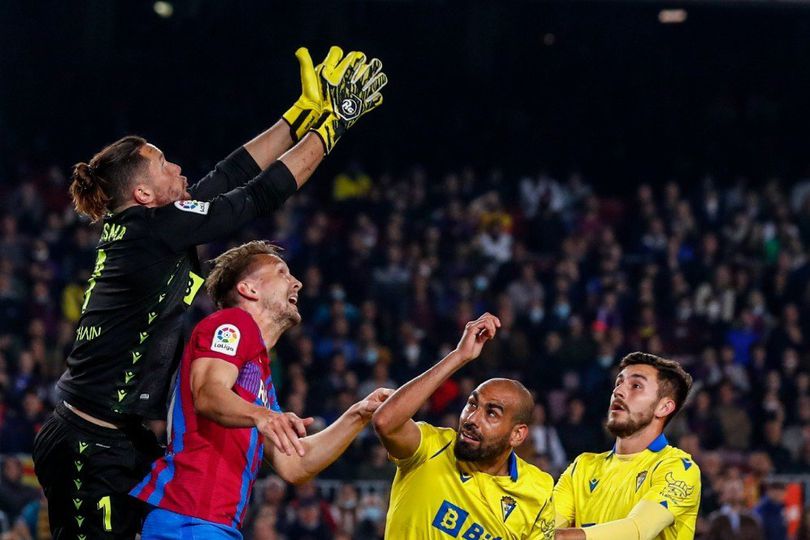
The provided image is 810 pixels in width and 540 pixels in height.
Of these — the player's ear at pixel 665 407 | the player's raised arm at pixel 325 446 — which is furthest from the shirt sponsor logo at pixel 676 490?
the player's raised arm at pixel 325 446

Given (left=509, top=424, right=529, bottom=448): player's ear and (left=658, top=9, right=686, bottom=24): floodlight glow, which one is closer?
(left=509, top=424, right=529, bottom=448): player's ear

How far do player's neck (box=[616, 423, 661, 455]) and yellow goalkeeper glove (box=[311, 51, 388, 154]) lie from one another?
6.78ft

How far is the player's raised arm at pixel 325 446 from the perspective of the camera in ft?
17.8

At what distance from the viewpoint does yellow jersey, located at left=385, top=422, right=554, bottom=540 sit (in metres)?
5.78

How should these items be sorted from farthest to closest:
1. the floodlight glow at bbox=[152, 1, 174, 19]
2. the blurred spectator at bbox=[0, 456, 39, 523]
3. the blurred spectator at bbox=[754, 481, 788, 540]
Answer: the floodlight glow at bbox=[152, 1, 174, 19]
the blurred spectator at bbox=[754, 481, 788, 540]
the blurred spectator at bbox=[0, 456, 39, 523]

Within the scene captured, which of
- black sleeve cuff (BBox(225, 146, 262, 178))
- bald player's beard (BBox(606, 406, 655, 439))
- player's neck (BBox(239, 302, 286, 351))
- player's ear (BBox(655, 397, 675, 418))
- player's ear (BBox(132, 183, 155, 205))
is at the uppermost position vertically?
black sleeve cuff (BBox(225, 146, 262, 178))

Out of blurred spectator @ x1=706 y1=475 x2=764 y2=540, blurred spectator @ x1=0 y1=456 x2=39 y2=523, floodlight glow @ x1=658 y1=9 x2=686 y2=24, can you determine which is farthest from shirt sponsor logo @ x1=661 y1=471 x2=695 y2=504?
floodlight glow @ x1=658 y1=9 x2=686 y2=24

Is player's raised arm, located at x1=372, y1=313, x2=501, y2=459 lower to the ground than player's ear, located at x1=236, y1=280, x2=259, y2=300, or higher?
lower

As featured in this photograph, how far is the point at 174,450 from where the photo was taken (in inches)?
207

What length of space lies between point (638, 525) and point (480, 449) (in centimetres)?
81

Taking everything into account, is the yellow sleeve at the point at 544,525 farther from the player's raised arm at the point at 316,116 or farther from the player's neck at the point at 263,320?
the player's raised arm at the point at 316,116

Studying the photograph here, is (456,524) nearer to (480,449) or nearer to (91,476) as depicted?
(480,449)

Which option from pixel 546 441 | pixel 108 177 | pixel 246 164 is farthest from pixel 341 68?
pixel 546 441

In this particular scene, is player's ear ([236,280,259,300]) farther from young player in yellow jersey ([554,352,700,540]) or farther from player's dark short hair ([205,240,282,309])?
young player in yellow jersey ([554,352,700,540])
